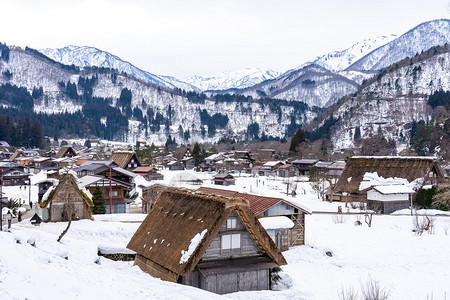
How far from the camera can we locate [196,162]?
102 m

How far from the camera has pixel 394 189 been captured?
40.8m

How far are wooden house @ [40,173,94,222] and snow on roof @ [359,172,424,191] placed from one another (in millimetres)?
30761

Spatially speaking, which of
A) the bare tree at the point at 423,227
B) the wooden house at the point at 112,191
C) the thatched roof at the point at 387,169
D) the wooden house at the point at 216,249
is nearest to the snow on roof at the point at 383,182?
the thatched roof at the point at 387,169

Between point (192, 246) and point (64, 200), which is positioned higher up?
point (192, 246)

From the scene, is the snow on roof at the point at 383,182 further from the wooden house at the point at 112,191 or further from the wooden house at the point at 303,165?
the wooden house at the point at 303,165

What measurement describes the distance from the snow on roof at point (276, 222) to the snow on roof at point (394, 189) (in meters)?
19.6

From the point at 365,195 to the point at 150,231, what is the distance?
33.1 meters

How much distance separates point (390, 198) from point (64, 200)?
32.0m

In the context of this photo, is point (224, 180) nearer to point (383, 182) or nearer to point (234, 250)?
point (383, 182)

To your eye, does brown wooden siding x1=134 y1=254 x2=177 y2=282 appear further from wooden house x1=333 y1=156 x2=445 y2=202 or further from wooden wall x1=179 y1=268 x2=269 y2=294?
wooden house x1=333 y1=156 x2=445 y2=202

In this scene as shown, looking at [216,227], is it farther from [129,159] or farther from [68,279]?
[129,159]

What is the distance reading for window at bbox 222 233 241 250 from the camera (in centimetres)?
1577

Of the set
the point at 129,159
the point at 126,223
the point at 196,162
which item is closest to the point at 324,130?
the point at 196,162


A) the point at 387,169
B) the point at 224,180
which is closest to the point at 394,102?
the point at 224,180
